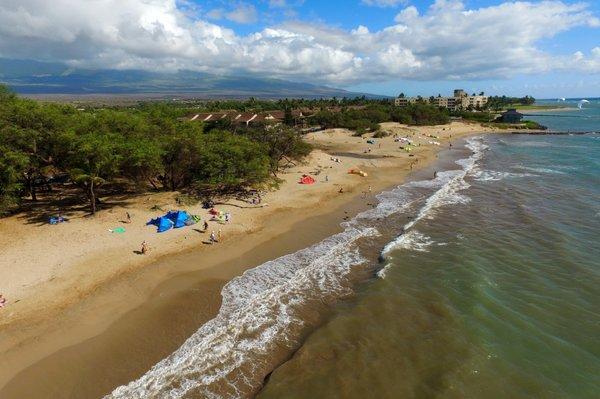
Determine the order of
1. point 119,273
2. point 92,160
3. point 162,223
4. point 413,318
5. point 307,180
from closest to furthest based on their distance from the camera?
point 413,318, point 119,273, point 162,223, point 92,160, point 307,180

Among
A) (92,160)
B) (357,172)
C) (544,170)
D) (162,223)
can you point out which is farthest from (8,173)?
(544,170)

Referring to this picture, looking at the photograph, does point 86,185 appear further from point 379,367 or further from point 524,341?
point 524,341

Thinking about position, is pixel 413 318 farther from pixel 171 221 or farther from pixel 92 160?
pixel 92 160

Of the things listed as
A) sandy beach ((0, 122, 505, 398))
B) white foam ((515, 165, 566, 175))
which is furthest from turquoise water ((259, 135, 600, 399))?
white foam ((515, 165, 566, 175))

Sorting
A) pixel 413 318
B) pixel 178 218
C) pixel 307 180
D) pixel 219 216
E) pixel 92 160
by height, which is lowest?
pixel 413 318

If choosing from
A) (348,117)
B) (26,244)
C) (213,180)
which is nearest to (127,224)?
(26,244)

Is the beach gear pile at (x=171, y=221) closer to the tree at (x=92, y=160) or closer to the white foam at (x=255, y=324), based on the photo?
the tree at (x=92, y=160)

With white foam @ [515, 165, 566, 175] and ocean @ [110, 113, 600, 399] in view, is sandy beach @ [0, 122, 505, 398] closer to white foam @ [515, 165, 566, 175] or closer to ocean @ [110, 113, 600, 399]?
ocean @ [110, 113, 600, 399]
